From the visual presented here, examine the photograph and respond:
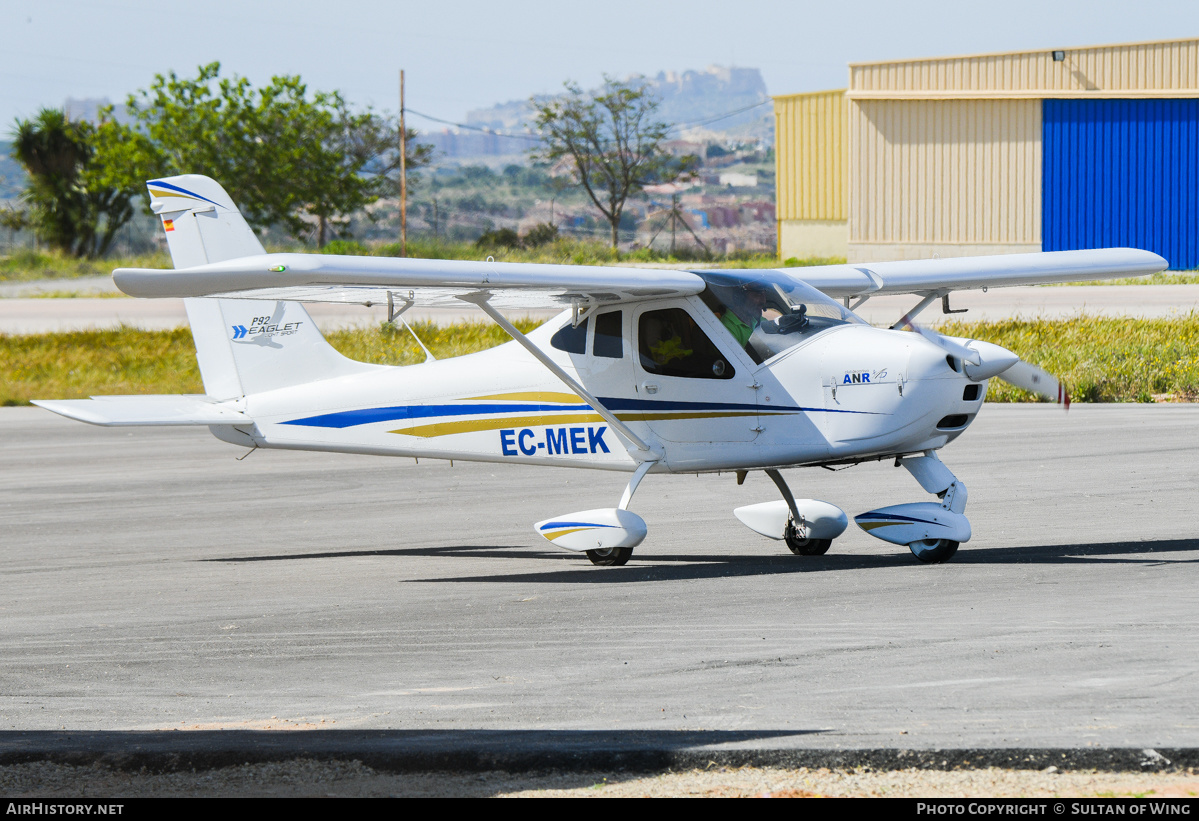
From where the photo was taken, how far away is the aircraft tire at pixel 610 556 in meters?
10.3

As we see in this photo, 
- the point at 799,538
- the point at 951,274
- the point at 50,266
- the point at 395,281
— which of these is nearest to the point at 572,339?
the point at 395,281

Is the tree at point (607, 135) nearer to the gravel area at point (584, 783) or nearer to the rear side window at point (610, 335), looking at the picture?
the rear side window at point (610, 335)

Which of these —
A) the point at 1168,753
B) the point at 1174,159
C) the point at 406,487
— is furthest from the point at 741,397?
the point at 1174,159

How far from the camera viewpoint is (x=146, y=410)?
11188 millimetres

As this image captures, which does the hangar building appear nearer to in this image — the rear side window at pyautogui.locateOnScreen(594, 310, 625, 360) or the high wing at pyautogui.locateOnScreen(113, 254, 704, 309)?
the rear side window at pyautogui.locateOnScreen(594, 310, 625, 360)

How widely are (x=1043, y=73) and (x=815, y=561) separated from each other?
40057 millimetres

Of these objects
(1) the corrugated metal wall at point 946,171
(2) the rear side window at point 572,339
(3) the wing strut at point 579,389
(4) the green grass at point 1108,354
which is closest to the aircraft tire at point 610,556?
(3) the wing strut at point 579,389

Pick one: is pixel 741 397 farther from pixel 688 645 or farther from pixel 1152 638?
pixel 1152 638

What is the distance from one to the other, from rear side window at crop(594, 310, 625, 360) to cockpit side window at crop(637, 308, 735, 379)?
168 millimetres

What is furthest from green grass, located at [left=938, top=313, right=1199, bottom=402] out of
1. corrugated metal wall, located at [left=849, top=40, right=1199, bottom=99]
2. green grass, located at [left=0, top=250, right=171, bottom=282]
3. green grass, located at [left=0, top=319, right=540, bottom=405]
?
green grass, located at [left=0, top=250, right=171, bottom=282]

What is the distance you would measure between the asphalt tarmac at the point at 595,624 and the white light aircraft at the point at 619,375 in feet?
2.71

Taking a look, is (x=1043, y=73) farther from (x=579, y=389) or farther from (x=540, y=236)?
(x=579, y=389)

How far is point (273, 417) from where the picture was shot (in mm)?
11672

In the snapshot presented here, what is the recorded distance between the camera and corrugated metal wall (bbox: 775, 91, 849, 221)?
58.3 metres
